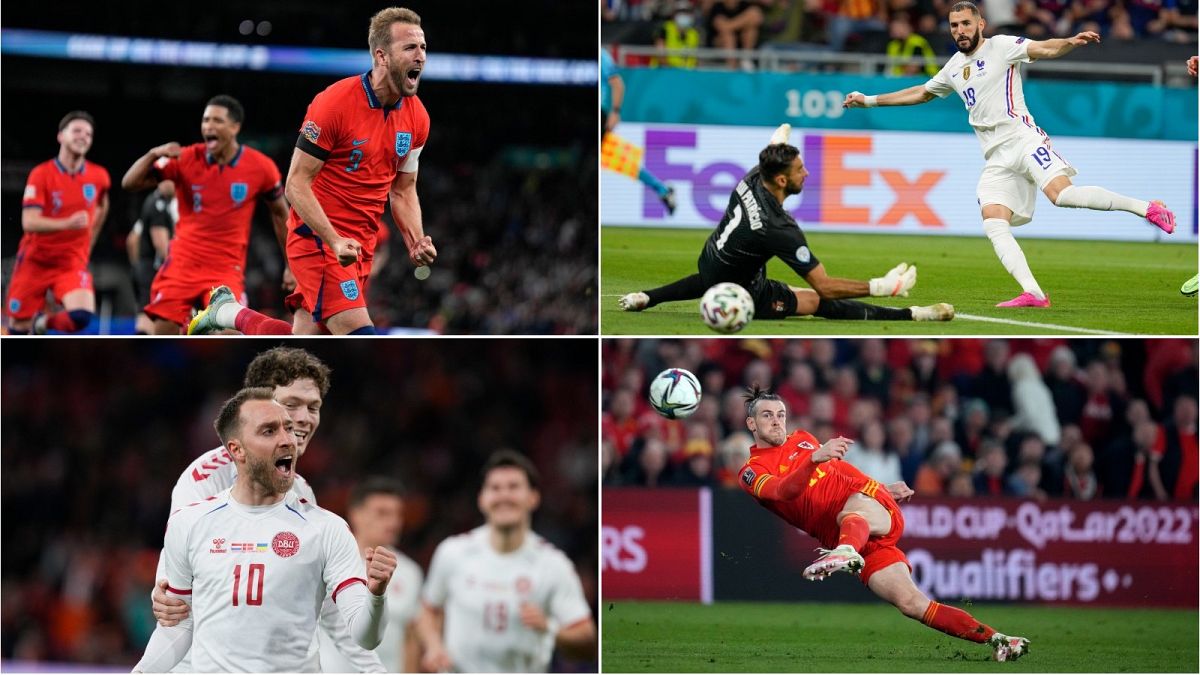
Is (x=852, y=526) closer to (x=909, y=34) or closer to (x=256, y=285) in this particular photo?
(x=909, y=34)

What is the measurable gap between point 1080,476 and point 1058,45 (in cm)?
573

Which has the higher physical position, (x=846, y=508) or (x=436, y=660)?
(x=846, y=508)

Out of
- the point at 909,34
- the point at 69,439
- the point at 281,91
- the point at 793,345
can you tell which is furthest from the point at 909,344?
the point at 281,91

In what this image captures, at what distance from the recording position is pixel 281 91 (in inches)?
842

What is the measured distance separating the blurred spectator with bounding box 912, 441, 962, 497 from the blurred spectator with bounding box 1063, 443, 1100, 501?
40.4 inches

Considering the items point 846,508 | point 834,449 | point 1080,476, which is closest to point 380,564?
point 834,449

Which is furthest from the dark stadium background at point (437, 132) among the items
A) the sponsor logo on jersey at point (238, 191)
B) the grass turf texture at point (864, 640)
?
the sponsor logo on jersey at point (238, 191)

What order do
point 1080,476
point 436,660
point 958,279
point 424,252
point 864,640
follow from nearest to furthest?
point 424,252
point 436,660
point 864,640
point 958,279
point 1080,476

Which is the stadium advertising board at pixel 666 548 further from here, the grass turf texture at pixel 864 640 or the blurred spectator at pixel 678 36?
the blurred spectator at pixel 678 36

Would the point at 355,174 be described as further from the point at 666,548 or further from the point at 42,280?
the point at 666,548

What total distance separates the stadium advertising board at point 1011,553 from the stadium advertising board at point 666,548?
0.15m

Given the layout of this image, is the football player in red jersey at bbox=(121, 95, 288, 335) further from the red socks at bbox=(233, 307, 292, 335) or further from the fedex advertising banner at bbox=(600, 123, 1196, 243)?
the fedex advertising banner at bbox=(600, 123, 1196, 243)

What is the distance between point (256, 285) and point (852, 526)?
15100 millimetres

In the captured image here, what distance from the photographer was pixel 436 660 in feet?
28.9
